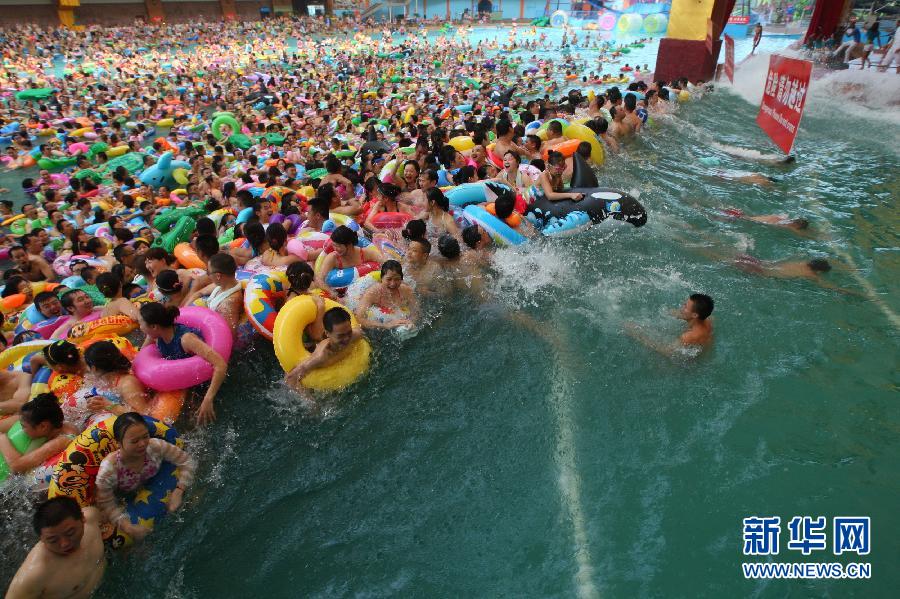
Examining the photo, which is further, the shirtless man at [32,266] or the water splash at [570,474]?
the shirtless man at [32,266]

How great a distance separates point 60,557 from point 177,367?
4.99 ft

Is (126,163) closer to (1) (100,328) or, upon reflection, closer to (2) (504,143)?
(1) (100,328)

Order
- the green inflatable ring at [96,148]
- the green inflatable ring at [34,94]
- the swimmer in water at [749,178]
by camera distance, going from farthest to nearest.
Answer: the green inflatable ring at [34,94]
the green inflatable ring at [96,148]
the swimmer in water at [749,178]

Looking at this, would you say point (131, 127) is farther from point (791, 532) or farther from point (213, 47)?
point (791, 532)

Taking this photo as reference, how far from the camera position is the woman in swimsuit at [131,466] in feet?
10.3

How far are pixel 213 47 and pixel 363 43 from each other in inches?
339

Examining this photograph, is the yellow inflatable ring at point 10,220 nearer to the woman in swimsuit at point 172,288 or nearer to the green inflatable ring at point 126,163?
the green inflatable ring at point 126,163

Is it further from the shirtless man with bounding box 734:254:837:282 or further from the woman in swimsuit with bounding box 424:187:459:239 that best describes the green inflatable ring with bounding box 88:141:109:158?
the shirtless man with bounding box 734:254:837:282

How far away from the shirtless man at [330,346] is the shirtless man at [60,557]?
1.66 m

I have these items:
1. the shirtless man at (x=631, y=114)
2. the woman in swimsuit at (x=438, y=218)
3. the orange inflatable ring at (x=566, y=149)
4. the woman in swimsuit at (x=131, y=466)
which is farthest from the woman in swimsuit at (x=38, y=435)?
the shirtless man at (x=631, y=114)

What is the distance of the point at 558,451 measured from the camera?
395 cm

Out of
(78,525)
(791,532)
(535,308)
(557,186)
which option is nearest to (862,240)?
(557,186)

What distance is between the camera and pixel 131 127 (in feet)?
49.4

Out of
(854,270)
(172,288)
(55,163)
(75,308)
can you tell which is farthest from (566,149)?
(55,163)
